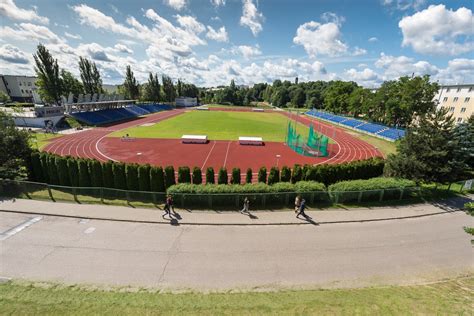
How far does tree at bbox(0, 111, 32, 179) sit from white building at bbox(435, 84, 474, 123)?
2895 inches

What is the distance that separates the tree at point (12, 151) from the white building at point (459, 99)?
73.5 metres

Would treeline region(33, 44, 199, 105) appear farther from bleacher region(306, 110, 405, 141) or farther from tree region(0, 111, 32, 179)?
bleacher region(306, 110, 405, 141)

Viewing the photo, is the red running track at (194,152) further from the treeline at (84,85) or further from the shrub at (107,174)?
the treeline at (84,85)

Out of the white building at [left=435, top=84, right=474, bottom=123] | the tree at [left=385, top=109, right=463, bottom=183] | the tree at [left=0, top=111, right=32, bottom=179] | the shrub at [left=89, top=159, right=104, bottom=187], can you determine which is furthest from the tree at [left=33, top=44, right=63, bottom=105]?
the white building at [left=435, top=84, right=474, bottom=123]

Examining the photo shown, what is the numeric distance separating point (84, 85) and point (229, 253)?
260 ft

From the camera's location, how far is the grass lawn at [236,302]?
7.39 metres

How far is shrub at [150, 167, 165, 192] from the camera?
661 inches

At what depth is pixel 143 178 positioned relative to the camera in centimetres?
1689

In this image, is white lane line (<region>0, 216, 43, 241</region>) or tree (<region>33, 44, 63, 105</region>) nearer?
white lane line (<region>0, 216, 43, 241</region>)

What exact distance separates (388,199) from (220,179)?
1309 centimetres

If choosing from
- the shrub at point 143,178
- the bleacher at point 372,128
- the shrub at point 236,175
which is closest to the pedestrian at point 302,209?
the shrub at point 236,175

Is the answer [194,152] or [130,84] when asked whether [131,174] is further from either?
[130,84]

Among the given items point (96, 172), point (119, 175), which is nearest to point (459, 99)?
point (119, 175)

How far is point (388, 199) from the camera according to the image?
16.8 meters
